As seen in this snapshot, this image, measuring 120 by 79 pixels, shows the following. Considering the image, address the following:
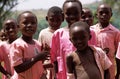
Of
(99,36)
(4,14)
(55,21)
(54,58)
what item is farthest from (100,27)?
(4,14)

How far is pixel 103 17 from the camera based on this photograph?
18.4 ft

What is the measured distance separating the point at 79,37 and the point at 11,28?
1.89m

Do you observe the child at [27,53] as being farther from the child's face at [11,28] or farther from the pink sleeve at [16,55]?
the child's face at [11,28]

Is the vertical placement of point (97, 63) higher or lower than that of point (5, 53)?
higher

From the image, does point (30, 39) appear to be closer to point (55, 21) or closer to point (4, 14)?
point (55, 21)

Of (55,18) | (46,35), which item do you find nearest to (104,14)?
(55,18)

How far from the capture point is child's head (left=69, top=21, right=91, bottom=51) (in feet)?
12.8

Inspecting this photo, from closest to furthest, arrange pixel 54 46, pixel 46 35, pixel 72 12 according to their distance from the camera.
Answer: pixel 72 12
pixel 54 46
pixel 46 35

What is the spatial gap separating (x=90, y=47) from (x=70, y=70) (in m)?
0.31

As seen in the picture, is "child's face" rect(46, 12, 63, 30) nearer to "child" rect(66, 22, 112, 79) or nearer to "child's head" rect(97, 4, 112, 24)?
"child's head" rect(97, 4, 112, 24)

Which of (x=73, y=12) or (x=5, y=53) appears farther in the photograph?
(x=5, y=53)

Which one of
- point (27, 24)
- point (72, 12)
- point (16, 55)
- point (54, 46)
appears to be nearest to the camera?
point (72, 12)

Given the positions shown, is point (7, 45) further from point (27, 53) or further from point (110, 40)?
point (110, 40)

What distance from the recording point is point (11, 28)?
557 centimetres
